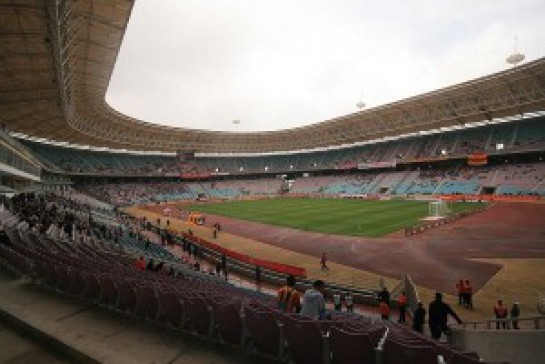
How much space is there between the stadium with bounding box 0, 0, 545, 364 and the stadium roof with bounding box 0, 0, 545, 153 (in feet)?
0.76

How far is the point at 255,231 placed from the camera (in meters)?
36.0

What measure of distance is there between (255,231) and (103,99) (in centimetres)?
2360

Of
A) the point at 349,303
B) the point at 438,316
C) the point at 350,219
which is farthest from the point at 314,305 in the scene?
the point at 350,219

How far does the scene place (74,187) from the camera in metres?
75.5

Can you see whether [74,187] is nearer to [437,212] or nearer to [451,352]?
[437,212]

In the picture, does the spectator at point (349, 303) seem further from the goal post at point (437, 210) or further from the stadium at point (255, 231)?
the goal post at point (437, 210)

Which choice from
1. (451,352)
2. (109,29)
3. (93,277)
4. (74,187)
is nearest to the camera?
(451,352)

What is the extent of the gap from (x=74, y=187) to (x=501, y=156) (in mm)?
81440

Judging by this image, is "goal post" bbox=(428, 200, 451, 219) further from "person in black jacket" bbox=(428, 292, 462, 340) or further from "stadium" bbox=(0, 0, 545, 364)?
"person in black jacket" bbox=(428, 292, 462, 340)

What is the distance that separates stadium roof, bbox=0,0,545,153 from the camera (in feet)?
69.0

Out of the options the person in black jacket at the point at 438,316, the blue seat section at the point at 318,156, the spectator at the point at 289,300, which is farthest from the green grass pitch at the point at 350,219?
the spectator at the point at 289,300

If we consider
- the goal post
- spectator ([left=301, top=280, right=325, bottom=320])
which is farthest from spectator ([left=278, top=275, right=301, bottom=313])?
the goal post

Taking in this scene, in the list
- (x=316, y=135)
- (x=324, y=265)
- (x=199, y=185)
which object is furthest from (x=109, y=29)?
(x=199, y=185)

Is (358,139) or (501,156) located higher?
(358,139)
